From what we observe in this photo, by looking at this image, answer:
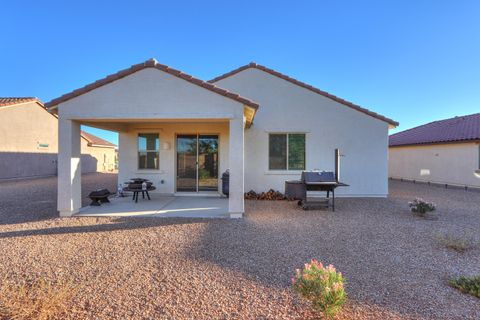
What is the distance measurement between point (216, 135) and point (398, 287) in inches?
339

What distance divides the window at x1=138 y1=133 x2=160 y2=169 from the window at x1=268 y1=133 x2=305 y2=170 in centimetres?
510

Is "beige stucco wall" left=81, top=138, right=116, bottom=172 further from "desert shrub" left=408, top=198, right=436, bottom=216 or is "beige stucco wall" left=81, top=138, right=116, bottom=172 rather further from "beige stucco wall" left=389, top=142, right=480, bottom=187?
"beige stucco wall" left=389, top=142, right=480, bottom=187

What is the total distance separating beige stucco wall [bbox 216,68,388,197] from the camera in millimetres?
10977

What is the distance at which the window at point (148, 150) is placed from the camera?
1106 centimetres

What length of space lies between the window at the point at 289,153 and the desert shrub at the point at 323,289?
8.51 meters

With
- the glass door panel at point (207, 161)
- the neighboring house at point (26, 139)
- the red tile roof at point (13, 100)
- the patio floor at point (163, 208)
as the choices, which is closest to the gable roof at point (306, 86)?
the glass door panel at point (207, 161)

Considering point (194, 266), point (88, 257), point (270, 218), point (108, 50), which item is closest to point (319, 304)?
point (194, 266)

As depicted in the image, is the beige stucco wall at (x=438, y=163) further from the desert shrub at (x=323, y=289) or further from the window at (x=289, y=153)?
the desert shrub at (x=323, y=289)

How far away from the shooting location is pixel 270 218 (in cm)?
738

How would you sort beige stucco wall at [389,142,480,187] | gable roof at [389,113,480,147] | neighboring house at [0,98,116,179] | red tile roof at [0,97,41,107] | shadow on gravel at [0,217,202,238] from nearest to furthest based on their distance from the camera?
1. shadow on gravel at [0,217,202,238]
2. beige stucco wall at [389,142,480,187]
3. gable roof at [389,113,480,147]
4. neighboring house at [0,98,116,179]
5. red tile roof at [0,97,41,107]

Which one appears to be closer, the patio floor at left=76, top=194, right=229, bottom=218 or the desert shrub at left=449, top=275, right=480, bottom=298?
the desert shrub at left=449, top=275, right=480, bottom=298

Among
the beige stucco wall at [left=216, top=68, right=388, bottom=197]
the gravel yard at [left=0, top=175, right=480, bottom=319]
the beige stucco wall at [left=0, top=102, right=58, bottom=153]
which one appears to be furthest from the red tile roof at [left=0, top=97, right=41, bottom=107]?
the beige stucco wall at [left=216, top=68, right=388, bottom=197]

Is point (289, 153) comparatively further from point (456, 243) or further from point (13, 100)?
point (13, 100)

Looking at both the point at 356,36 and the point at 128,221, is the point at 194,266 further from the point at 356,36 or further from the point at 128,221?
the point at 356,36
